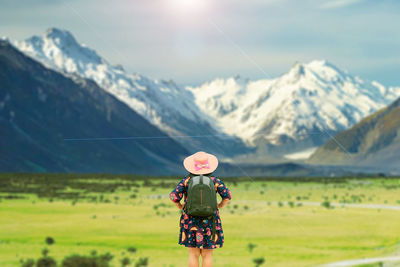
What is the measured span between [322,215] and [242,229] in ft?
56.3

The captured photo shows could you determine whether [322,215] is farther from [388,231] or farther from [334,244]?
[334,244]

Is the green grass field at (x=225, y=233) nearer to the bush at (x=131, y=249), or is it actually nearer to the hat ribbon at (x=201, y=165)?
the bush at (x=131, y=249)

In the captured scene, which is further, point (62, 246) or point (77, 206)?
point (77, 206)

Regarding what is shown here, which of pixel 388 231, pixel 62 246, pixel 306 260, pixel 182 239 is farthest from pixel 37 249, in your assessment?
pixel 182 239

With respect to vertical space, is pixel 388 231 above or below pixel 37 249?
above

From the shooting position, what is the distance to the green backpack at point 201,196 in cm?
1398

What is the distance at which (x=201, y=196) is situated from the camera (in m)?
14.0

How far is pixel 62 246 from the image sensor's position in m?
52.0

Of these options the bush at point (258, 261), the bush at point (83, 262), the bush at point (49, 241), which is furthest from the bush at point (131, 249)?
the bush at point (258, 261)

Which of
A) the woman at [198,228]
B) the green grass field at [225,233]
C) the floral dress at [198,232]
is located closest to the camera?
the woman at [198,228]

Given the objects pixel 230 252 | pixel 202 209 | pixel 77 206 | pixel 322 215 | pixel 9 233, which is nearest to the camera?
pixel 202 209

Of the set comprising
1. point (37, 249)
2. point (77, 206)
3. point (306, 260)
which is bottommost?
point (306, 260)

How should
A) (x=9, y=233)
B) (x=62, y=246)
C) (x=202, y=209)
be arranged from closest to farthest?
1. (x=202, y=209)
2. (x=62, y=246)
3. (x=9, y=233)

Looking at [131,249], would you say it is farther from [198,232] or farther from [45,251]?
[198,232]
